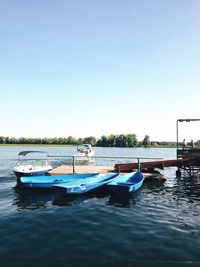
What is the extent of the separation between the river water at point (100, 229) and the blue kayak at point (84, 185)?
593 mm

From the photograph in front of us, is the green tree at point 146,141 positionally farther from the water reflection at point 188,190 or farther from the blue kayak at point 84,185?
the blue kayak at point 84,185

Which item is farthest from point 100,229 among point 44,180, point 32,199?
point 44,180

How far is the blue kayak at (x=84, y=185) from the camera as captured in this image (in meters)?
17.5

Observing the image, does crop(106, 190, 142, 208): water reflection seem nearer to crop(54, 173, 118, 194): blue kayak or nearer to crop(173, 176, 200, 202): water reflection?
crop(54, 173, 118, 194): blue kayak

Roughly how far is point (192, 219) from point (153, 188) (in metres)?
9.33

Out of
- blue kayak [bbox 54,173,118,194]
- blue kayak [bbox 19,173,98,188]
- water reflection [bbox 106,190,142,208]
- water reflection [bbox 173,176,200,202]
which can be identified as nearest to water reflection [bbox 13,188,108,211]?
blue kayak [bbox 54,173,118,194]

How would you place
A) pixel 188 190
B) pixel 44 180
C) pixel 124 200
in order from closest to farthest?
pixel 124 200 < pixel 44 180 < pixel 188 190

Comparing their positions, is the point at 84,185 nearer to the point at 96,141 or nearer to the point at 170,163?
the point at 170,163

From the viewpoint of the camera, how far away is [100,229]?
1155 centimetres

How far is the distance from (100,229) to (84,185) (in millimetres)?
7197

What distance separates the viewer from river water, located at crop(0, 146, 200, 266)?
8.59 m

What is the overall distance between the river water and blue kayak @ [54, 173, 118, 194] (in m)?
0.59

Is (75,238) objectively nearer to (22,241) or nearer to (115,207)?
(22,241)

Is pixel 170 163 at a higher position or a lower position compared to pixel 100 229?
higher
